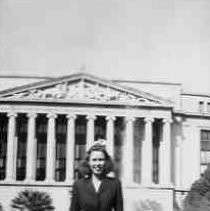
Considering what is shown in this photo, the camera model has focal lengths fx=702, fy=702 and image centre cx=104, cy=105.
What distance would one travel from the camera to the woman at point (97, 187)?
18.0 feet

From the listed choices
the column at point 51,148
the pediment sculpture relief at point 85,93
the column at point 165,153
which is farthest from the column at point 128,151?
the column at point 51,148

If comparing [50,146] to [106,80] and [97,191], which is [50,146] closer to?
[106,80]

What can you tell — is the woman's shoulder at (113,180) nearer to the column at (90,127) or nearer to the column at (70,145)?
the column at (70,145)

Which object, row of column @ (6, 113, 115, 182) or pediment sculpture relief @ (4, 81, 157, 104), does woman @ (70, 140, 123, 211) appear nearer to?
row of column @ (6, 113, 115, 182)

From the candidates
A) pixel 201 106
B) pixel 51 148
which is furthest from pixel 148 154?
pixel 51 148

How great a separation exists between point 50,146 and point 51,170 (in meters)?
1.83

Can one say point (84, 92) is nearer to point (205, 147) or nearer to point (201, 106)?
point (201, 106)

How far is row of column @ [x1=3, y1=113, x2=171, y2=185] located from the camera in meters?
53.1

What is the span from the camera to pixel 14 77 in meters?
55.7

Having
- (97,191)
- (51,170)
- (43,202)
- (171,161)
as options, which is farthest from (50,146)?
(97,191)

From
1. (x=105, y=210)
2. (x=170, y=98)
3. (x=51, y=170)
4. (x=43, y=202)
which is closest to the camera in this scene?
(x=105, y=210)

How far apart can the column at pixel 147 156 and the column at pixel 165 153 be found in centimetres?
118

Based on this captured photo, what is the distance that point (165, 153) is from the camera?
5503 cm

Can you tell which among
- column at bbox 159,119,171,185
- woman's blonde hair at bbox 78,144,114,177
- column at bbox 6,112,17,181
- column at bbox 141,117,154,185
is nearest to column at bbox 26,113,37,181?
column at bbox 6,112,17,181
